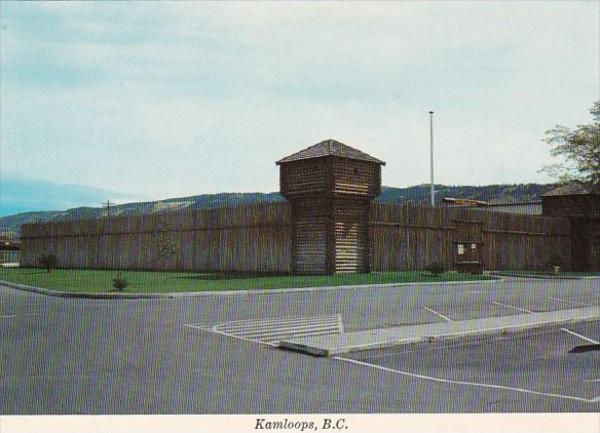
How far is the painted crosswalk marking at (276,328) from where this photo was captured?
12.2 m

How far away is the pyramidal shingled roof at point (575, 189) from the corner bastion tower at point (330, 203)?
1956 centimetres

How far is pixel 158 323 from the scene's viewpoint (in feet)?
46.0

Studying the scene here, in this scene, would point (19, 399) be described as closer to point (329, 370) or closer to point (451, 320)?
point (329, 370)

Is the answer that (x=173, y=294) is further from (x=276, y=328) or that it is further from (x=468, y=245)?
(x=468, y=245)

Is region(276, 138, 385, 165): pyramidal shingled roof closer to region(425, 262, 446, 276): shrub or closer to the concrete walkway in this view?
region(425, 262, 446, 276): shrub

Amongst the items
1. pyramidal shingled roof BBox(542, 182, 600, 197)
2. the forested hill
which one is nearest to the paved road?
the forested hill

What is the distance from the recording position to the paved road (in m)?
6.96

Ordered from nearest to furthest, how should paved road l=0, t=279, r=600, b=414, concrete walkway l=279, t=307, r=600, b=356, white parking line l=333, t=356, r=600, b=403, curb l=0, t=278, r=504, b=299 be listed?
paved road l=0, t=279, r=600, b=414 → white parking line l=333, t=356, r=600, b=403 → concrete walkway l=279, t=307, r=600, b=356 → curb l=0, t=278, r=504, b=299

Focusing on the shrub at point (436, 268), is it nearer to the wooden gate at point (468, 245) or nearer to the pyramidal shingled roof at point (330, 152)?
the wooden gate at point (468, 245)

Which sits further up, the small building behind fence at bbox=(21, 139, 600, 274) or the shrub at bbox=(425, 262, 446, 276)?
the small building behind fence at bbox=(21, 139, 600, 274)

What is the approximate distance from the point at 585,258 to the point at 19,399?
46027mm

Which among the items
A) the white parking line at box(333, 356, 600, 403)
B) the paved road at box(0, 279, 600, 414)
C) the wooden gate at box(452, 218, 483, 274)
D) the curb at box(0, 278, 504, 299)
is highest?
the wooden gate at box(452, 218, 483, 274)

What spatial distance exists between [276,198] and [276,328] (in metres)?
53.9

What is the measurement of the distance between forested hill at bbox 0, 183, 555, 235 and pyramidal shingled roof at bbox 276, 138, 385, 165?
2.54 meters
